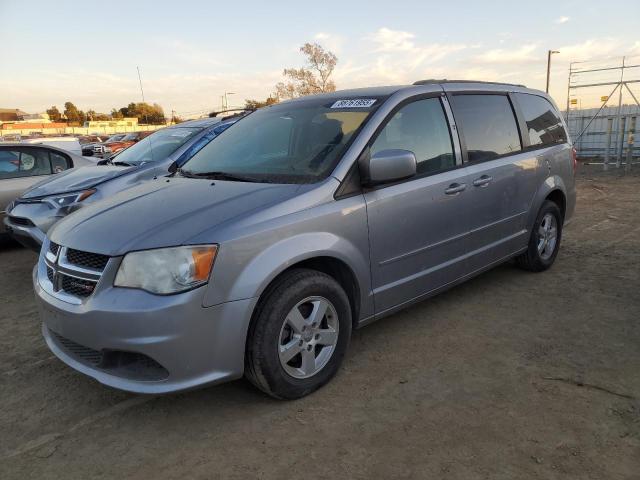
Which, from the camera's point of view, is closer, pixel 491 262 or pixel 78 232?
pixel 78 232

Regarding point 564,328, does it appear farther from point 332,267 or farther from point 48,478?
point 48,478

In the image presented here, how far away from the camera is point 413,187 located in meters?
3.41

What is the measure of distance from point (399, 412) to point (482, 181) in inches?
79.1

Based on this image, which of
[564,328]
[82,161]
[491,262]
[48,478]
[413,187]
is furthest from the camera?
[82,161]

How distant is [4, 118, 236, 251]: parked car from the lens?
5293mm

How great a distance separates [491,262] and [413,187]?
128 cm

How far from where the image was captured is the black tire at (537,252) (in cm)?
479

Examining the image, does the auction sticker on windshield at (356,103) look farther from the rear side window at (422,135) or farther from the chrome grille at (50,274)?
the chrome grille at (50,274)

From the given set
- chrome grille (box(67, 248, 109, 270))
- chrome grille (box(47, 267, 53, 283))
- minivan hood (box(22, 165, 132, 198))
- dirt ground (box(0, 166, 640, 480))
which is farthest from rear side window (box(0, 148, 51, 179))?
chrome grille (box(67, 248, 109, 270))

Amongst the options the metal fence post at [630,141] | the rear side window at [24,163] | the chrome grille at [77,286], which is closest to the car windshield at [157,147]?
the rear side window at [24,163]

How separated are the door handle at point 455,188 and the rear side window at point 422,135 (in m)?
0.14

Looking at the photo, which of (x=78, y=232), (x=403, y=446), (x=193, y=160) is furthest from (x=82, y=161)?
(x=403, y=446)

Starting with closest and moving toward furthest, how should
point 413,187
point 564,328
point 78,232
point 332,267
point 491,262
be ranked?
point 78,232, point 332,267, point 413,187, point 564,328, point 491,262

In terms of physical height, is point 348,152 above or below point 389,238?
above
